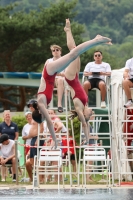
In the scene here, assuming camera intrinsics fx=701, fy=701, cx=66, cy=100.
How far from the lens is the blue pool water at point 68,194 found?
50.1 feet

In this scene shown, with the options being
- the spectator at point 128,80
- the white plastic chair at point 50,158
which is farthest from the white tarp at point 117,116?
the white plastic chair at point 50,158

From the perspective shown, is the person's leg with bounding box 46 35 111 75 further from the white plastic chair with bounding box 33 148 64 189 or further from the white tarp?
the white tarp

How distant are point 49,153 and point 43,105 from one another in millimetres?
5984

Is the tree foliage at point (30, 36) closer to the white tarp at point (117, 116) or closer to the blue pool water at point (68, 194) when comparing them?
the white tarp at point (117, 116)

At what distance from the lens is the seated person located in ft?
68.4

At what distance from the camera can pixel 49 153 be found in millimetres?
19188

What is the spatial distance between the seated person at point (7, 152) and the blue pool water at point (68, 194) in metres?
2.70

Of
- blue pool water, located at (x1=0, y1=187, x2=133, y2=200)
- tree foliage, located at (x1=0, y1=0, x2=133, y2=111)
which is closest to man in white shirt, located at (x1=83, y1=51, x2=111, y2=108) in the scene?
blue pool water, located at (x1=0, y1=187, x2=133, y2=200)

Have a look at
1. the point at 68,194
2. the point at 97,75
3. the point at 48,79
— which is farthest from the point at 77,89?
the point at 97,75

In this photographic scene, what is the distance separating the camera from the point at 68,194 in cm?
1639

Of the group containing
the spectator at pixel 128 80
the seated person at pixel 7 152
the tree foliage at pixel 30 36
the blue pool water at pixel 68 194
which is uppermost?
the tree foliage at pixel 30 36

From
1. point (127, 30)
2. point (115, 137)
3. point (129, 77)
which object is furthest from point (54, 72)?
point (127, 30)

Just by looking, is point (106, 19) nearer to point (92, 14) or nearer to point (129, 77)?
point (92, 14)

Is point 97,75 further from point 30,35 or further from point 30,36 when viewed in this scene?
point 30,36
